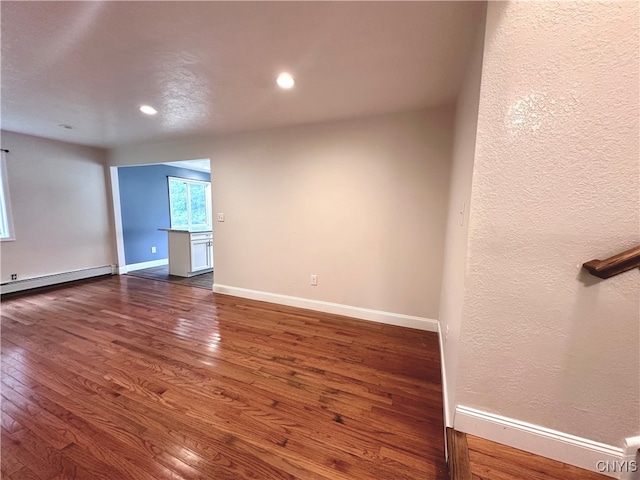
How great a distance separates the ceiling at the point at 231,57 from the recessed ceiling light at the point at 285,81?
0.16 feet

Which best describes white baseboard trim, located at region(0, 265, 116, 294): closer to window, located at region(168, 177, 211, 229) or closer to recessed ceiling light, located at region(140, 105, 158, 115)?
window, located at region(168, 177, 211, 229)

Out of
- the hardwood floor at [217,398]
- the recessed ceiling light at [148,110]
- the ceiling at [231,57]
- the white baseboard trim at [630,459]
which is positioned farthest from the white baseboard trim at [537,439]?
the recessed ceiling light at [148,110]

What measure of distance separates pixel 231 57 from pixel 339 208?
1.75 metres

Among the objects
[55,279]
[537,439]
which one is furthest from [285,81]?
[55,279]

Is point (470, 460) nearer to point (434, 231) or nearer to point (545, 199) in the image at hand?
point (545, 199)

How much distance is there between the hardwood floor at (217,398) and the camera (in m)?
1.29

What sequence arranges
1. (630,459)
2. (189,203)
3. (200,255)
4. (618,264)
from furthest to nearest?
1. (189,203)
2. (200,255)
3. (630,459)
4. (618,264)

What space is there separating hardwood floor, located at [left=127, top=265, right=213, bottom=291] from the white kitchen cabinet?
5.3 inches

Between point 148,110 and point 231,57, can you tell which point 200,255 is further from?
point 231,57

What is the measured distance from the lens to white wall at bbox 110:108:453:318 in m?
2.60

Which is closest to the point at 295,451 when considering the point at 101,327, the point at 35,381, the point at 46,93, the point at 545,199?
the point at 545,199

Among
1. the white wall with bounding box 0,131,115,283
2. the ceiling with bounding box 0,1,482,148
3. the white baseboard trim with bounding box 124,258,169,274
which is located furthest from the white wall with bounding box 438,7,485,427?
the white baseboard trim with bounding box 124,258,169,274

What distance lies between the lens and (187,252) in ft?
15.6

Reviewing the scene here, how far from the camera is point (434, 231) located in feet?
8.52
